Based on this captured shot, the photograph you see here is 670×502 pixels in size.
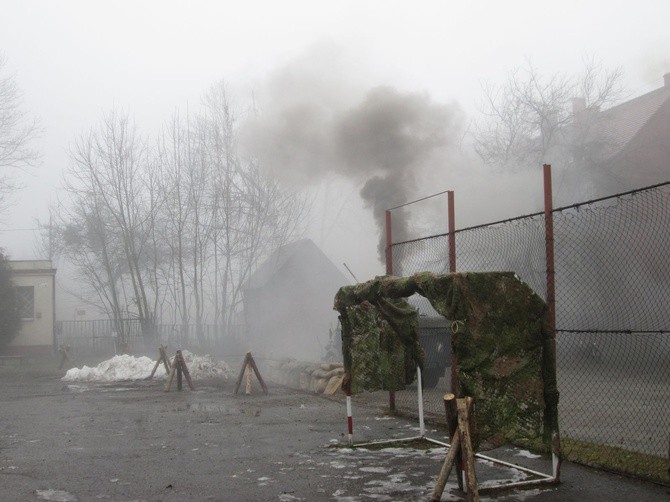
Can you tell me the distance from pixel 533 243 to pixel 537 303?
3.40 m

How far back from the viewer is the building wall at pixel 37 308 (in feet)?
95.7

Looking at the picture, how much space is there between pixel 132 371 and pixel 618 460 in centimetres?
1472

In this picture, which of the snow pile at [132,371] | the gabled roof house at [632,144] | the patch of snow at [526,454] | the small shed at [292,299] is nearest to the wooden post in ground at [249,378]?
the snow pile at [132,371]

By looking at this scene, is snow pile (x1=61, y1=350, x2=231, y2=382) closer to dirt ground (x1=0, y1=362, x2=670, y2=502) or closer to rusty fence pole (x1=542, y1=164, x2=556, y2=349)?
dirt ground (x1=0, y1=362, x2=670, y2=502)

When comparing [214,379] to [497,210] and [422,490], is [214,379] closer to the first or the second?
[497,210]

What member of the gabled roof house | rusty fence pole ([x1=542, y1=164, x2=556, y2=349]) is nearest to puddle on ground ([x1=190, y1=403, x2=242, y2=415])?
rusty fence pole ([x1=542, y1=164, x2=556, y2=349])

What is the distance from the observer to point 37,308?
29641mm

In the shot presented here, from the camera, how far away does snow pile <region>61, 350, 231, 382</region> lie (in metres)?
18.2

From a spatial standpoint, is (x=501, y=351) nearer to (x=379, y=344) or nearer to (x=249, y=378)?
(x=379, y=344)

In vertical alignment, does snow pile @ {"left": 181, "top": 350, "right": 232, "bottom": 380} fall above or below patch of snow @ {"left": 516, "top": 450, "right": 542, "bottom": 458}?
below

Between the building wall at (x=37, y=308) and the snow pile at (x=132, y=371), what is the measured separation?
1185 centimetres

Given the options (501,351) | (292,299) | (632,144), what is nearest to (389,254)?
(501,351)

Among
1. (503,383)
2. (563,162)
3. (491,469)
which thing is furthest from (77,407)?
(563,162)

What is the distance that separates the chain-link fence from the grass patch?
0.04 feet
